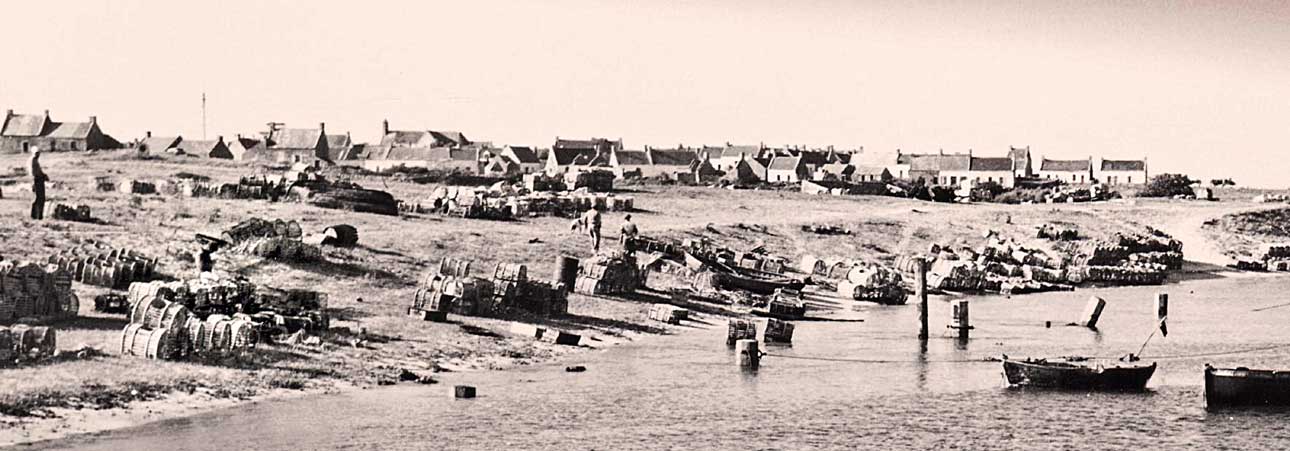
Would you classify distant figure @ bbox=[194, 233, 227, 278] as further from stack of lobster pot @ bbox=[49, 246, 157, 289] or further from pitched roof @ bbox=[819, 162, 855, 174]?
pitched roof @ bbox=[819, 162, 855, 174]

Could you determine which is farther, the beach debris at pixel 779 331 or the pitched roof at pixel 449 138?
the pitched roof at pixel 449 138

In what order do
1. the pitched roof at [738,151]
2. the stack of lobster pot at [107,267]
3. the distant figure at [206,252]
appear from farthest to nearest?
the pitched roof at [738,151], the distant figure at [206,252], the stack of lobster pot at [107,267]

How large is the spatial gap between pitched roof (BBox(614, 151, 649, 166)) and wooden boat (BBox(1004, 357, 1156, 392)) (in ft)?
411

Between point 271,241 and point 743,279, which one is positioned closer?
point 271,241

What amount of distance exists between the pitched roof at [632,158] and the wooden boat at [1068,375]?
411ft

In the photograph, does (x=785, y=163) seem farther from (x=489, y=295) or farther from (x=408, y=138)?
(x=489, y=295)

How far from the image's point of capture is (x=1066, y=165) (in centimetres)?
18800

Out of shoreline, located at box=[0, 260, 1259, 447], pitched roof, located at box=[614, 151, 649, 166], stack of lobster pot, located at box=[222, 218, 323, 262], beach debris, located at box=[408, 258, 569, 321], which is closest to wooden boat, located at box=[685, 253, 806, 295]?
beach debris, located at box=[408, 258, 569, 321]

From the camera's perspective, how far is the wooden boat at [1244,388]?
35938mm

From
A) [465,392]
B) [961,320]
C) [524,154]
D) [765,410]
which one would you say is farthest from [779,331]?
[524,154]

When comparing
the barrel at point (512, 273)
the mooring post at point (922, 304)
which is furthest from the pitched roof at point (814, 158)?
Result: the barrel at point (512, 273)

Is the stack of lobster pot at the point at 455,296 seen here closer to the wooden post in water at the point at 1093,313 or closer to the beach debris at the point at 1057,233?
the wooden post in water at the point at 1093,313

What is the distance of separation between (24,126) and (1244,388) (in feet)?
373

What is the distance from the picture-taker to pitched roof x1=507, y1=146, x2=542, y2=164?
6473 inches
